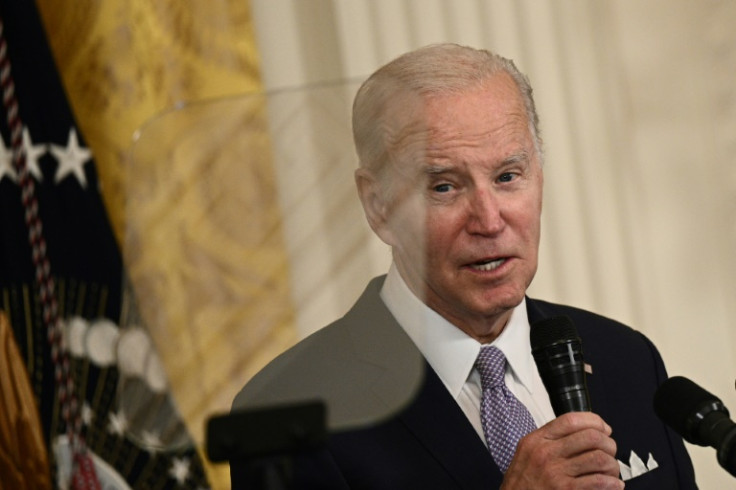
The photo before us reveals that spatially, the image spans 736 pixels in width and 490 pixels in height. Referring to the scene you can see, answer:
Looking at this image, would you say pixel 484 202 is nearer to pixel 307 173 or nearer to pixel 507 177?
pixel 507 177

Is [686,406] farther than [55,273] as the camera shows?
No

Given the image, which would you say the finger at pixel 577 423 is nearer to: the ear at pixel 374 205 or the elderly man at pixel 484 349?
the elderly man at pixel 484 349

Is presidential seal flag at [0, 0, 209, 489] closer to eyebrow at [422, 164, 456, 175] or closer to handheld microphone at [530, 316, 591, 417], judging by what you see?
eyebrow at [422, 164, 456, 175]

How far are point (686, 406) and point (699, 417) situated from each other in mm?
31

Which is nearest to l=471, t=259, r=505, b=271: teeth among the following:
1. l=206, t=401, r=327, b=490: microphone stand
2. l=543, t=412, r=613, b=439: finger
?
l=543, t=412, r=613, b=439: finger

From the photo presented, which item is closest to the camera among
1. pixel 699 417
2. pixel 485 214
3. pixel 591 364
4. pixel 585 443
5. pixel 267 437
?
pixel 267 437

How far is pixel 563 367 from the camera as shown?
139 cm

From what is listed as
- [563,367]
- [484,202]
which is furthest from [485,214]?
[563,367]

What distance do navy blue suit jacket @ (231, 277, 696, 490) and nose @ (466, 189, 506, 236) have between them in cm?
28

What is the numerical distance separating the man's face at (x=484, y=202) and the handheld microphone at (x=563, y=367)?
9.0 inches

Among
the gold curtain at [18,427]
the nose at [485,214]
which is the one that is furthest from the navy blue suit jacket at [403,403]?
the gold curtain at [18,427]

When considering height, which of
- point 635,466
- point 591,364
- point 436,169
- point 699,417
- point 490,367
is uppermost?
point 436,169

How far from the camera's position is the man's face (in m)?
1.65

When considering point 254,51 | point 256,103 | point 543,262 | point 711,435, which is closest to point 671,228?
point 543,262
